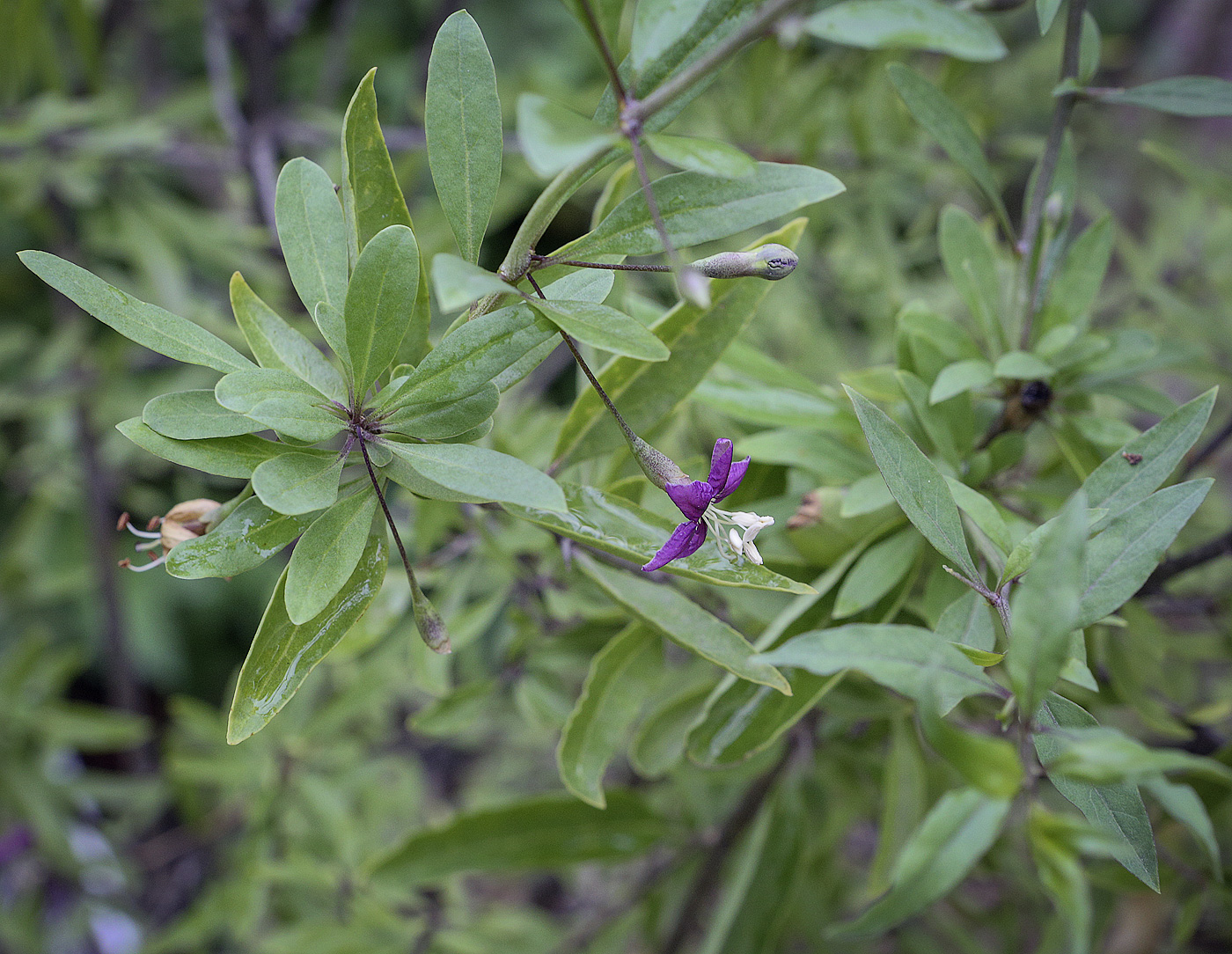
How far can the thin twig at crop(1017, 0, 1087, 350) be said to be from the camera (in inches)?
19.6

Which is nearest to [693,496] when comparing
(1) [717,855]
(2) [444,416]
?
(2) [444,416]

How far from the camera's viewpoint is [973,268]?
1.89 feet

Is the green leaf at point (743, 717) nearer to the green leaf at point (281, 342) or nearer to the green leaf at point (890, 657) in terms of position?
the green leaf at point (890, 657)

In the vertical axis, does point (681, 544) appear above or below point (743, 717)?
above

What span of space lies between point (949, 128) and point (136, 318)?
0.50 meters

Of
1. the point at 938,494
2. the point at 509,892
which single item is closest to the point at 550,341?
the point at 938,494

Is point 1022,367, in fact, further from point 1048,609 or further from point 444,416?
point 444,416

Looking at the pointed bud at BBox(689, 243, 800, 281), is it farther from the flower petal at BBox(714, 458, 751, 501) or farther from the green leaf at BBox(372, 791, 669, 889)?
the green leaf at BBox(372, 791, 669, 889)

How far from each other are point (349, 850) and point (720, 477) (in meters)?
0.82

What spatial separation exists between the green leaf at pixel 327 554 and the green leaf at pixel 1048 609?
282mm

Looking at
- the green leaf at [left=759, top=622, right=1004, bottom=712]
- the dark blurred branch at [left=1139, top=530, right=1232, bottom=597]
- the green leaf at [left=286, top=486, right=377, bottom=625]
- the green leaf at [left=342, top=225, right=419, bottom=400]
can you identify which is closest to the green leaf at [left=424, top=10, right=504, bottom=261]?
the green leaf at [left=342, top=225, right=419, bottom=400]

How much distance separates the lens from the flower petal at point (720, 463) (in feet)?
1.24

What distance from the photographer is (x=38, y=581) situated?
1657 millimetres

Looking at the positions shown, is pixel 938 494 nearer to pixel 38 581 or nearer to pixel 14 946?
pixel 14 946
